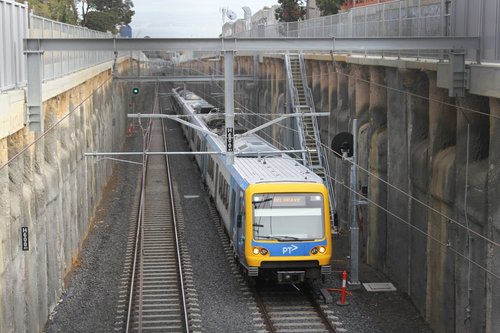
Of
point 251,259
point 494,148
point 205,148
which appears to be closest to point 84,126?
point 205,148

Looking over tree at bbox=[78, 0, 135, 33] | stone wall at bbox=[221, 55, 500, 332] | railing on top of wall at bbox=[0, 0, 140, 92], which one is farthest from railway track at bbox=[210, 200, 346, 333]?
tree at bbox=[78, 0, 135, 33]

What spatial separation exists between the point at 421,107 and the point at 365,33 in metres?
7.15

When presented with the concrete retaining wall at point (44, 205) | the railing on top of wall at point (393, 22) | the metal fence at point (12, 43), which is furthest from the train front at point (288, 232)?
the metal fence at point (12, 43)

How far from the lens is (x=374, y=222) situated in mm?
22531

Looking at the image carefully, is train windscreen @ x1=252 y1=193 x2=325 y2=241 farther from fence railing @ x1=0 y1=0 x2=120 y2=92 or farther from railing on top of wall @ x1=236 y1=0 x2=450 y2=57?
fence railing @ x1=0 y1=0 x2=120 y2=92

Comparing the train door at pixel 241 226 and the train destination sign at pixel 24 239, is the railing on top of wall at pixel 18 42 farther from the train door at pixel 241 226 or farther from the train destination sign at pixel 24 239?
the train door at pixel 241 226

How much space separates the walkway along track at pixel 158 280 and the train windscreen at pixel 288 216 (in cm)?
228

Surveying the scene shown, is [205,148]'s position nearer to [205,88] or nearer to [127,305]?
[127,305]

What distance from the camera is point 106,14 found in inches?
3014

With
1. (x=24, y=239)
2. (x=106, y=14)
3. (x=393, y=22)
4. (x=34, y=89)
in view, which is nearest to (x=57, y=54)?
(x=34, y=89)

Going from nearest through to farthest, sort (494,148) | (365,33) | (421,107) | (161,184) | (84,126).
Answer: (494,148) → (421,107) → (365,33) → (84,126) → (161,184)

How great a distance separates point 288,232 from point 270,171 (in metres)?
2.08

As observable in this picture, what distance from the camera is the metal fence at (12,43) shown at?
1455cm

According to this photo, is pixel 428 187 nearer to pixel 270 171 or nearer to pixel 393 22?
pixel 270 171
